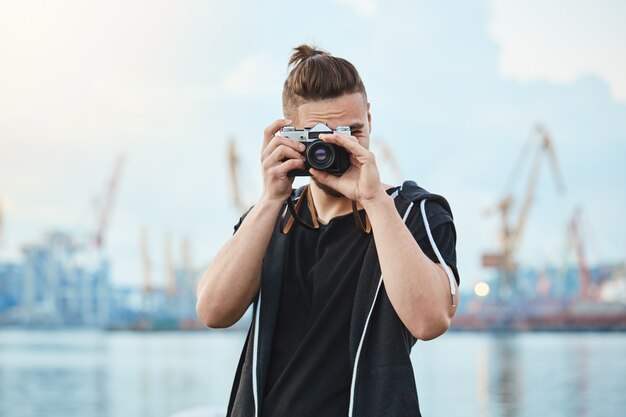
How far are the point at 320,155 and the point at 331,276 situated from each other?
0.87 feet

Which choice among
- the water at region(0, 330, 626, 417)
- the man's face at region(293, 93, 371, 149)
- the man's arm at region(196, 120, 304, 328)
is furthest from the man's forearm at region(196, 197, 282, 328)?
the water at region(0, 330, 626, 417)

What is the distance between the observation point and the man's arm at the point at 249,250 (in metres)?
2.36

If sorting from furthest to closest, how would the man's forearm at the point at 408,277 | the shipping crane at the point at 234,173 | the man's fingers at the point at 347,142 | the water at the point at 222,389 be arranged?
the shipping crane at the point at 234,173 < the water at the point at 222,389 < the man's fingers at the point at 347,142 < the man's forearm at the point at 408,277

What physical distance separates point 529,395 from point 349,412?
910 inches

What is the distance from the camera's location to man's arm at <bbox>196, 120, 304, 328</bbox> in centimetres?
236

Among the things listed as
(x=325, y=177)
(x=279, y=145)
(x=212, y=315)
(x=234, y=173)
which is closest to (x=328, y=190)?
(x=325, y=177)

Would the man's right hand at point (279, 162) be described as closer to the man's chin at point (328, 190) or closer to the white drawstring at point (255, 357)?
the man's chin at point (328, 190)

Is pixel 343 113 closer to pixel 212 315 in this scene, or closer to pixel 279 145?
pixel 279 145

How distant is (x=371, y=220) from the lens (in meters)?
2.23

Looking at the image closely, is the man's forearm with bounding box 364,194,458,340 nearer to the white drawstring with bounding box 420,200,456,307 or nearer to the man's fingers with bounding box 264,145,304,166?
the white drawstring with bounding box 420,200,456,307

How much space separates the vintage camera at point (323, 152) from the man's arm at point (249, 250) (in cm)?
3

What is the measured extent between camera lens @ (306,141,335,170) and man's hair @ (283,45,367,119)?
11 cm

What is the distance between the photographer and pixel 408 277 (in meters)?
2.16

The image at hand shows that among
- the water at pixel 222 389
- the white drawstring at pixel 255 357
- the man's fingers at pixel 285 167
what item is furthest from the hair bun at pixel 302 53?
the water at pixel 222 389
